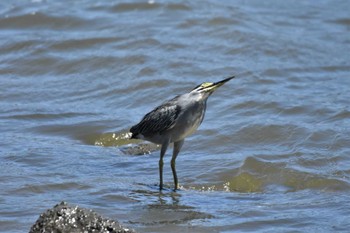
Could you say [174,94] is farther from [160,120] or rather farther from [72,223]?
[72,223]

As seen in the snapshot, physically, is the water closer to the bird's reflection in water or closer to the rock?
the bird's reflection in water

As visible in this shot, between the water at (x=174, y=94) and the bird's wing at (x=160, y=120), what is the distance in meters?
0.58

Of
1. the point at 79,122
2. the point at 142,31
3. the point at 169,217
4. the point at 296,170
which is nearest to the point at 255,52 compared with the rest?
the point at 142,31

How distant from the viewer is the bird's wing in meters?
9.59

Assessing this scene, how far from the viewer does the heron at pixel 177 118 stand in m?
9.55

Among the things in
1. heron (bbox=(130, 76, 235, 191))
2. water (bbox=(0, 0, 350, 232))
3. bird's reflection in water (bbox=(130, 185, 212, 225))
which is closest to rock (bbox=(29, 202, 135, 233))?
water (bbox=(0, 0, 350, 232))

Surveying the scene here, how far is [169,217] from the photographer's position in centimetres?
845

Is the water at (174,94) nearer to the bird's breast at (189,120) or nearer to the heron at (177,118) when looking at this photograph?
the heron at (177,118)

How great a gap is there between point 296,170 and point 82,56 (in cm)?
579

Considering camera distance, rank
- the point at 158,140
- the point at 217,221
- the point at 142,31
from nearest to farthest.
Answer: the point at 217,221
the point at 158,140
the point at 142,31

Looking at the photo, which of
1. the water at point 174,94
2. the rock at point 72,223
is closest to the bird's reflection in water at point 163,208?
the water at point 174,94

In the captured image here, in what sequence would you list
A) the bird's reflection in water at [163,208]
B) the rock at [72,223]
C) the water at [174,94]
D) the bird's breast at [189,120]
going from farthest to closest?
1. the bird's breast at [189,120]
2. the water at [174,94]
3. the bird's reflection in water at [163,208]
4. the rock at [72,223]

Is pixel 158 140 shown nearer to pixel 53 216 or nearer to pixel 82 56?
pixel 53 216

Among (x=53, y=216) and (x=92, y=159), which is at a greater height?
(x=53, y=216)
